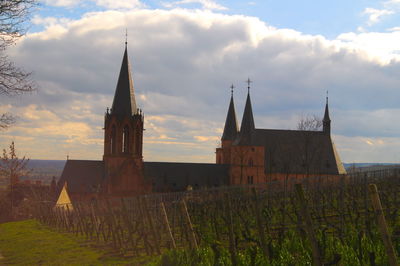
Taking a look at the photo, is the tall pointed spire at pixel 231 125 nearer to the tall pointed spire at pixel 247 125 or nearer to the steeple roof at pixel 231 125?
the steeple roof at pixel 231 125

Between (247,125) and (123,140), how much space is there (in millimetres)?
16482

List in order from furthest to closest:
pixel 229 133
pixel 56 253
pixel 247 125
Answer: pixel 229 133
pixel 247 125
pixel 56 253

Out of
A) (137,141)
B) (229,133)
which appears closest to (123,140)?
(137,141)

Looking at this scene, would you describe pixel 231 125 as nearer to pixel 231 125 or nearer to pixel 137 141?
pixel 231 125

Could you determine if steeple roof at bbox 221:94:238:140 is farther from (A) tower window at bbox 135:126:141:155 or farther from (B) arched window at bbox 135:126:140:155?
(B) arched window at bbox 135:126:140:155

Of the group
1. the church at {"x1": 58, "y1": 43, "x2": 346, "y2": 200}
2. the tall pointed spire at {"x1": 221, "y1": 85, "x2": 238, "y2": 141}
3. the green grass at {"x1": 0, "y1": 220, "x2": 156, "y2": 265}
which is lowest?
the green grass at {"x1": 0, "y1": 220, "x2": 156, "y2": 265}

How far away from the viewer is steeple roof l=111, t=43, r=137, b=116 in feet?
192

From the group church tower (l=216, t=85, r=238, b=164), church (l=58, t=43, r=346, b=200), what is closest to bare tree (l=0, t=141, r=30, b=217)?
church (l=58, t=43, r=346, b=200)

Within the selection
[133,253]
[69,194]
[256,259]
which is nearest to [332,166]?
[69,194]

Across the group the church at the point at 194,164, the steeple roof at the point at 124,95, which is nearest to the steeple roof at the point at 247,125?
the church at the point at 194,164

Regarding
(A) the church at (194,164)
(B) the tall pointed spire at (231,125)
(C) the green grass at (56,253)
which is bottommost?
(C) the green grass at (56,253)

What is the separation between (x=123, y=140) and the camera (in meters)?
59.8

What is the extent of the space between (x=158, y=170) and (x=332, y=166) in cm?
2430

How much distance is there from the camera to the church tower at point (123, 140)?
58438 mm
